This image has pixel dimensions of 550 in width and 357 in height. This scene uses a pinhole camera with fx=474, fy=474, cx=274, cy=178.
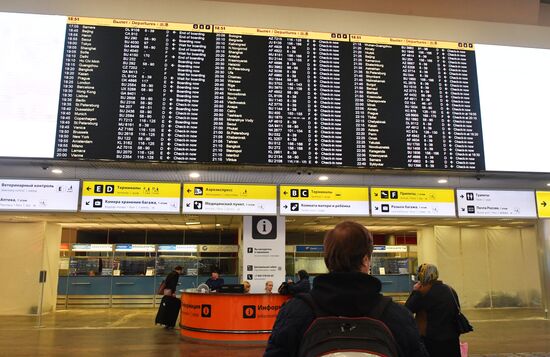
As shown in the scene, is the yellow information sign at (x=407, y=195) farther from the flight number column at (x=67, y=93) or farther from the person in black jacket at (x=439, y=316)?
the flight number column at (x=67, y=93)

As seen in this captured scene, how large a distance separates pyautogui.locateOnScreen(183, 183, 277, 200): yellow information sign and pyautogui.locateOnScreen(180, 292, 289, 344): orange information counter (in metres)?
1.75

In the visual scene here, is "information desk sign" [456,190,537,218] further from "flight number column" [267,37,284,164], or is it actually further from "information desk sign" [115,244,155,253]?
"information desk sign" [115,244,155,253]

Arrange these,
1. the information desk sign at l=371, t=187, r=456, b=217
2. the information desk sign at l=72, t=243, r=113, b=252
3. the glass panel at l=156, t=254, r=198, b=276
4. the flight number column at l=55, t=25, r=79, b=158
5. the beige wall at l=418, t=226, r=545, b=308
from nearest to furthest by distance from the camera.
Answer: the flight number column at l=55, t=25, r=79, b=158, the information desk sign at l=371, t=187, r=456, b=217, the beige wall at l=418, t=226, r=545, b=308, the glass panel at l=156, t=254, r=198, b=276, the information desk sign at l=72, t=243, r=113, b=252

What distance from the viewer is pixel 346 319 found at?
1423 mm

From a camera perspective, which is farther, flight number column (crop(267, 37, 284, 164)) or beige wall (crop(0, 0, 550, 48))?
beige wall (crop(0, 0, 550, 48))

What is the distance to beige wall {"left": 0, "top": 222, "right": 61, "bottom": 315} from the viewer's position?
39.6ft

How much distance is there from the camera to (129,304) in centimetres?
1474

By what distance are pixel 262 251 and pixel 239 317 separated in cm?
119

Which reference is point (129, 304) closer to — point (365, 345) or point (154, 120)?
point (154, 120)

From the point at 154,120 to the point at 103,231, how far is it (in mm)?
11669

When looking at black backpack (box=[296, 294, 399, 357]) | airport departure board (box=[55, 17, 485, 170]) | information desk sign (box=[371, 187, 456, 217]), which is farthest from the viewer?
information desk sign (box=[371, 187, 456, 217])

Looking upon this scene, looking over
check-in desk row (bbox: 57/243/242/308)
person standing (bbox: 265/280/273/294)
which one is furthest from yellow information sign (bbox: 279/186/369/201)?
check-in desk row (bbox: 57/243/242/308)

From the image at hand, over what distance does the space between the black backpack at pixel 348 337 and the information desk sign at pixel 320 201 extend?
20.2 ft

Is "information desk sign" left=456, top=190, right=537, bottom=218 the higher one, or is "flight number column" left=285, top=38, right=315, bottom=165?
"flight number column" left=285, top=38, right=315, bottom=165
